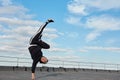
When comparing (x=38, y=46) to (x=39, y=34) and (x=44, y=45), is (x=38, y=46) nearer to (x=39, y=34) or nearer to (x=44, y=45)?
(x=44, y=45)

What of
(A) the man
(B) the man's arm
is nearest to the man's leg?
(A) the man

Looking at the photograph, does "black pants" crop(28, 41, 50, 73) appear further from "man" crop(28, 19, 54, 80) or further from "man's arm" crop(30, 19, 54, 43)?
"man's arm" crop(30, 19, 54, 43)

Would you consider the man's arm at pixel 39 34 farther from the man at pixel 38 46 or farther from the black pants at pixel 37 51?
the black pants at pixel 37 51

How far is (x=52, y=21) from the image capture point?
41.8 ft

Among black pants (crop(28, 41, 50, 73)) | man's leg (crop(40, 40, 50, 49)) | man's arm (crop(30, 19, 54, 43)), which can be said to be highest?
man's arm (crop(30, 19, 54, 43))

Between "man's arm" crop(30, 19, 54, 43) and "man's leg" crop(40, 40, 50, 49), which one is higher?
"man's arm" crop(30, 19, 54, 43)

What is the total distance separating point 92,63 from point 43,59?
3283 cm

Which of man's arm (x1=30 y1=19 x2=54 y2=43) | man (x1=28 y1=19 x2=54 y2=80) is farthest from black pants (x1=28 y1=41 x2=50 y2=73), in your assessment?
man's arm (x1=30 y1=19 x2=54 y2=43)

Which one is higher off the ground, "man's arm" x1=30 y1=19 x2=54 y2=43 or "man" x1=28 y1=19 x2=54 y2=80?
"man's arm" x1=30 y1=19 x2=54 y2=43

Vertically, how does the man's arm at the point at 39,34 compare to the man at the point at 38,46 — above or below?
above

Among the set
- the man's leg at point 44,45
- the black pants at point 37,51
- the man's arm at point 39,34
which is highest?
the man's arm at point 39,34

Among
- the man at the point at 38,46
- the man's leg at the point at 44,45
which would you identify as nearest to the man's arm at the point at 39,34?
the man at the point at 38,46

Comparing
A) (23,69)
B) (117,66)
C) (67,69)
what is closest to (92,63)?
(117,66)

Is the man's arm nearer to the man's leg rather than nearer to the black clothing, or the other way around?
the black clothing
